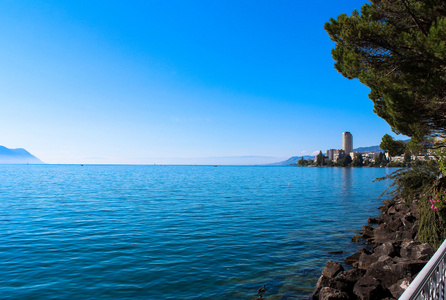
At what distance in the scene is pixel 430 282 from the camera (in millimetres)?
3811

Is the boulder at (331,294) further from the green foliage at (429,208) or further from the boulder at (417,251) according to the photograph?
the green foliage at (429,208)

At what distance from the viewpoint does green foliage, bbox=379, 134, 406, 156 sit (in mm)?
16062

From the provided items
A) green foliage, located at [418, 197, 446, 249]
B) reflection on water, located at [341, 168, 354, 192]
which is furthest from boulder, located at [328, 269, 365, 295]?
reflection on water, located at [341, 168, 354, 192]

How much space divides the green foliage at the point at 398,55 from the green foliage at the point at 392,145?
3280mm

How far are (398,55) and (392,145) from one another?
653 centimetres

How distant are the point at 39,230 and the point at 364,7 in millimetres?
20638

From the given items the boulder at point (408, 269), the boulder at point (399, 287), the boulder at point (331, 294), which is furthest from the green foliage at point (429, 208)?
the boulder at point (331, 294)

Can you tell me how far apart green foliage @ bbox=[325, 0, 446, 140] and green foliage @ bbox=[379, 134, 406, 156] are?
3.28 m

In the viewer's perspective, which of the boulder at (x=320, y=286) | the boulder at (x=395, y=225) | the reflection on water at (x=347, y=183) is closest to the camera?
the boulder at (x=320, y=286)

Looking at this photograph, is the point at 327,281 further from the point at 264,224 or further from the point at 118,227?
the point at 118,227

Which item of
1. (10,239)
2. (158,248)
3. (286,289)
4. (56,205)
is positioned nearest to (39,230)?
(10,239)

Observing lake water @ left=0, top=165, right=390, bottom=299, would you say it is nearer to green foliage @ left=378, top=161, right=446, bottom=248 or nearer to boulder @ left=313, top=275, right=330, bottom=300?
boulder @ left=313, top=275, right=330, bottom=300

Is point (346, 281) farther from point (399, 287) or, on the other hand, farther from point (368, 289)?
point (399, 287)

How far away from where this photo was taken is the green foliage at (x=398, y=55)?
10000 mm
